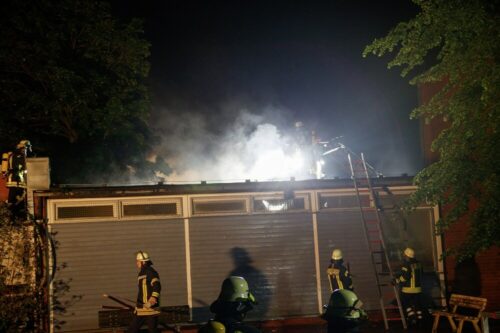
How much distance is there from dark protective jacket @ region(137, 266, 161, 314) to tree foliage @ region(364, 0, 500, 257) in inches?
192

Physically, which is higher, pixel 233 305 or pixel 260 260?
pixel 260 260

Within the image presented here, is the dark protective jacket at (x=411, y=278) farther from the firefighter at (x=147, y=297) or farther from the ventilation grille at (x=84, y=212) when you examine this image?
the ventilation grille at (x=84, y=212)

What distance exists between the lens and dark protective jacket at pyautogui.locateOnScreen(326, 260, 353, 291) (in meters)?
11.2

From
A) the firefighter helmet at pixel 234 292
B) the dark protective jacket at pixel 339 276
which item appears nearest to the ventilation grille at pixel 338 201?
the dark protective jacket at pixel 339 276

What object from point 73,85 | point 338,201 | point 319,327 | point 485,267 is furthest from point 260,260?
point 73,85

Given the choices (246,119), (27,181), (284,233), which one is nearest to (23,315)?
(27,181)

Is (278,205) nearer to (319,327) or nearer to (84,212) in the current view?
(319,327)

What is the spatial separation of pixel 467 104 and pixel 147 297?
641 centimetres

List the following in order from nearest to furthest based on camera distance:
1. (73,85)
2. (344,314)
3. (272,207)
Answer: (344,314) → (272,207) → (73,85)

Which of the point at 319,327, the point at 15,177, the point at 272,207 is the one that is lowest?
the point at 319,327

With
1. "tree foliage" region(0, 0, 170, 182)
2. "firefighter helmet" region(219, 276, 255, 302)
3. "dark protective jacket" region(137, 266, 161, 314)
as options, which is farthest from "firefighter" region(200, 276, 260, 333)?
"tree foliage" region(0, 0, 170, 182)

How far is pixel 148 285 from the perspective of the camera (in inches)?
392

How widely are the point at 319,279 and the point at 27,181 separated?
683 centimetres

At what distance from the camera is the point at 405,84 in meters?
24.2
